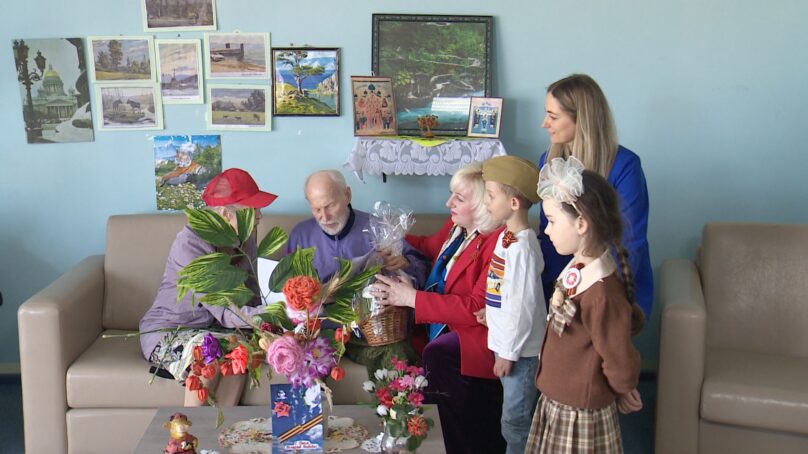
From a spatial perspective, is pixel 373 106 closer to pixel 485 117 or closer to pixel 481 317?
pixel 485 117

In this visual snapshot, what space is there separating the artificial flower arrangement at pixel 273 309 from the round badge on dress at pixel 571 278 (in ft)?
1.84

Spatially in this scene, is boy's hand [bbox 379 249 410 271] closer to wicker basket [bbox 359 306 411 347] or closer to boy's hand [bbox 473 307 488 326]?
wicker basket [bbox 359 306 411 347]

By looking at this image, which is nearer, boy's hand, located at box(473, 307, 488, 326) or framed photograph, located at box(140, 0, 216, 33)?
boy's hand, located at box(473, 307, 488, 326)

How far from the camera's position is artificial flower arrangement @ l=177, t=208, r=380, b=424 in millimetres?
1993

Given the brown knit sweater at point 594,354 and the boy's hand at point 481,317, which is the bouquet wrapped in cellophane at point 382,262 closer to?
the boy's hand at point 481,317

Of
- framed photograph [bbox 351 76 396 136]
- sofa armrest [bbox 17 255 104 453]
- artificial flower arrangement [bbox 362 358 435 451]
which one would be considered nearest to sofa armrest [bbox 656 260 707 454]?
artificial flower arrangement [bbox 362 358 435 451]

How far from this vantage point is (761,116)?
3.65 meters

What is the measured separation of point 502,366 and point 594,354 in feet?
1.42

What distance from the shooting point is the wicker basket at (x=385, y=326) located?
2832 millimetres

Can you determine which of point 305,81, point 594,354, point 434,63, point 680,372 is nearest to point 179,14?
point 305,81

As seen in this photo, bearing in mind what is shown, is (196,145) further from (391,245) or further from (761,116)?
(761,116)

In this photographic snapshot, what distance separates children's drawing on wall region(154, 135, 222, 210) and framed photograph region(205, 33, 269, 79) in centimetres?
30

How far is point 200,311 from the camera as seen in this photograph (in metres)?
2.99

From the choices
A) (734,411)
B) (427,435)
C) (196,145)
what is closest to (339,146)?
(196,145)
